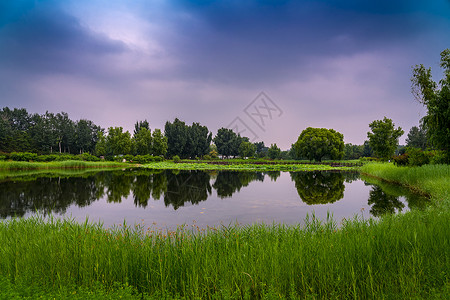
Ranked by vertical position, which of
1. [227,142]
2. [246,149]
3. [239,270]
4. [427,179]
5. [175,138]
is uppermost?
[175,138]

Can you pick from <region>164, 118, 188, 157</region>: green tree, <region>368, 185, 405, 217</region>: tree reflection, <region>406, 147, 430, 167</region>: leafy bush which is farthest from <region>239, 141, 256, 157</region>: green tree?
<region>368, 185, 405, 217</region>: tree reflection

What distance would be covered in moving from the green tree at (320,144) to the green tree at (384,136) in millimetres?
21694

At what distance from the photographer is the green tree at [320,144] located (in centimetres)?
6786

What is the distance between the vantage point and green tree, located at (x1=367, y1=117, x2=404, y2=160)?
145 ft

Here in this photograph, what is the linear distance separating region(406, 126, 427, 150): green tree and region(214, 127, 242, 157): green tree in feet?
210

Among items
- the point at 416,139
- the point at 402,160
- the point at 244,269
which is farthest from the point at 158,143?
the point at 416,139

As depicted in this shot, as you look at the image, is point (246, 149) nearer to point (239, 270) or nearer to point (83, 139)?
point (83, 139)

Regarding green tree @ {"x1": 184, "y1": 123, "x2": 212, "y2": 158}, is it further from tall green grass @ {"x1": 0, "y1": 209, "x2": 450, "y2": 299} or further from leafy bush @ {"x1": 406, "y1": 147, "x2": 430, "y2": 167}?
tall green grass @ {"x1": 0, "y1": 209, "x2": 450, "y2": 299}

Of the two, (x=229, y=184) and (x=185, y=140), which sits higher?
(x=185, y=140)

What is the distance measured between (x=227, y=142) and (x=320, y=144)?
4487 centimetres

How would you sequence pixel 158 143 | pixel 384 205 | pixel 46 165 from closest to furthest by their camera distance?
pixel 384 205
pixel 46 165
pixel 158 143

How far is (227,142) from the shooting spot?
10556 centimetres

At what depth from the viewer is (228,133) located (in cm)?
10700

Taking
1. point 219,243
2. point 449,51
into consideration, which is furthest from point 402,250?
point 449,51
